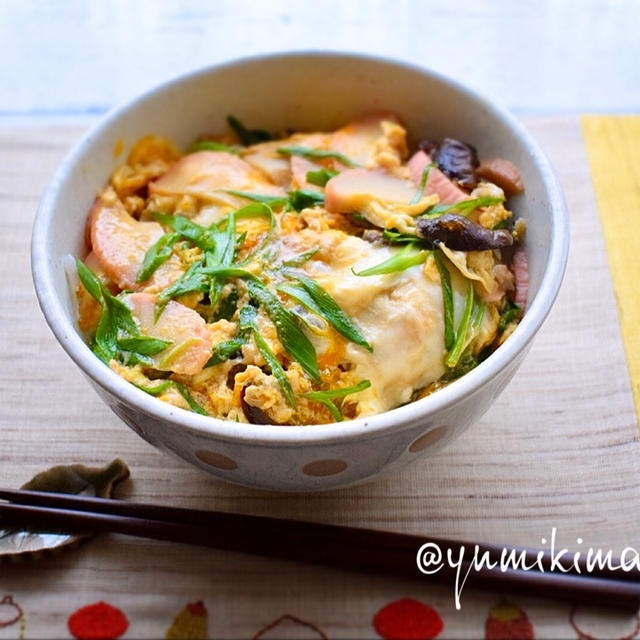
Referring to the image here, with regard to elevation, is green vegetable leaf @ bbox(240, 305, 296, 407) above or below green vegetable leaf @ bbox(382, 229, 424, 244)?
below

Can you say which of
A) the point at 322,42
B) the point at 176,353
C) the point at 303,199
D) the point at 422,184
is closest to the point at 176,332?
the point at 176,353

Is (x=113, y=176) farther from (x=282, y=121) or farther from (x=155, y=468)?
(x=155, y=468)

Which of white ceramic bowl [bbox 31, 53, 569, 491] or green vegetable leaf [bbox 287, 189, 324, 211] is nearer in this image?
white ceramic bowl [bbox 31, 53, 569, 491]

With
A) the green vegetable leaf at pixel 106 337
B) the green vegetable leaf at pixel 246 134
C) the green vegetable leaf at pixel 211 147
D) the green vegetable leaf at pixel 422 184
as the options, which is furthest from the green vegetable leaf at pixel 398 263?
the green vegetable leaf at pixel 246 134

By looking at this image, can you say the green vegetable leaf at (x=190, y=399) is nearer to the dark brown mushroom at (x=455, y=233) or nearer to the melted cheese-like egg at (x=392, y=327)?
the melted cheese-like egg at (x=392, y=327)

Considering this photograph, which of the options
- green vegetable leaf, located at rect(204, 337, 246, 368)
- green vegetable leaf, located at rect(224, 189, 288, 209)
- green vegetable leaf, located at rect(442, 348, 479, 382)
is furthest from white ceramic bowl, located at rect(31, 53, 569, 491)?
green vegetable leaf, located at rect(224, 189, 288, 209)

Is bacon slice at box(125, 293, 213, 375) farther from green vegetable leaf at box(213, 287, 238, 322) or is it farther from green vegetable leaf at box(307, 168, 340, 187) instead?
green vegetable leaf at box(307, 168, 340, 187)

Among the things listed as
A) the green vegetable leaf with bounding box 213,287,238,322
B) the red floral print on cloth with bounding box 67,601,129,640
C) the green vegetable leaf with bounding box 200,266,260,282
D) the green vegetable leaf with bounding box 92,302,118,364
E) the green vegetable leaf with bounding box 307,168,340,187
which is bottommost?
the red floral print on cloth with bounding box 67,601,129,640
